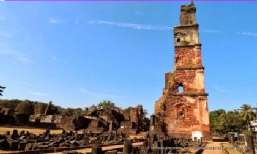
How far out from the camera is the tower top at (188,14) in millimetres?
31656

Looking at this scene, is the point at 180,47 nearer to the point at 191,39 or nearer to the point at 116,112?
the point at 191,39

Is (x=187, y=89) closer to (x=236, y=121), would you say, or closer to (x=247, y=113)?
(x=247, y=113)

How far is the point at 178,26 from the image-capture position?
31344 millimetres

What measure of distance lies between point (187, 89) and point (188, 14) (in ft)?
29.5

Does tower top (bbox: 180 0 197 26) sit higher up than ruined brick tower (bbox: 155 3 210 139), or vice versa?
tower top (bbox: 180 0 197 26)

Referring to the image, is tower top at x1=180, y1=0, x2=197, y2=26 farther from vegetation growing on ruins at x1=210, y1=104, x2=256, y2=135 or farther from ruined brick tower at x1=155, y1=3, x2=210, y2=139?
vegetation growing on ruins at x1=210, y1=104, x2=256, y2=135

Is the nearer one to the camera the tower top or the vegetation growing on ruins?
the tower top

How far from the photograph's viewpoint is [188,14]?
32.1m

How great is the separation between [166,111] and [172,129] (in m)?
2.08

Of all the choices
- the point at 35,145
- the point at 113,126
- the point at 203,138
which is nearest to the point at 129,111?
the point at 113,126

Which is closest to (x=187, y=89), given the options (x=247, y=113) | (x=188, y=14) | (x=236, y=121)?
(x=188, y=14)

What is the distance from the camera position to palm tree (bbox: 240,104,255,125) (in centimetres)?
5642

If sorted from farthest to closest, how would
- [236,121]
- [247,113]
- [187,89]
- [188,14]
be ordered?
1. [236,121]
2. [247,113]
3. [188,14]
4. [187,89]

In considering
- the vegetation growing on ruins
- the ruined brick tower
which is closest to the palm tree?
the vegetation growing on ruins
